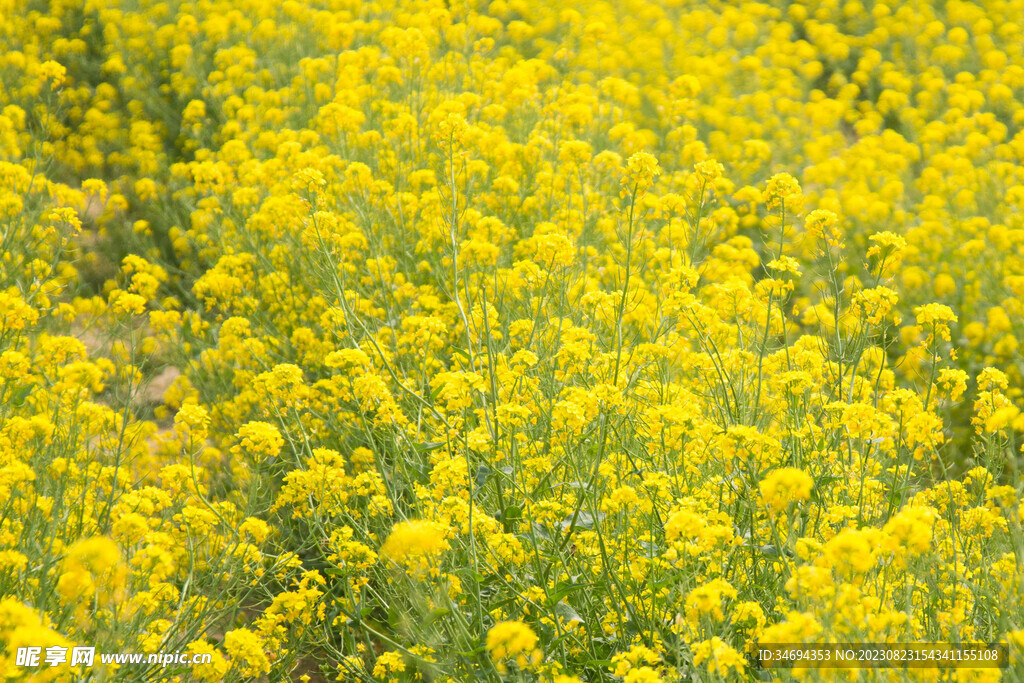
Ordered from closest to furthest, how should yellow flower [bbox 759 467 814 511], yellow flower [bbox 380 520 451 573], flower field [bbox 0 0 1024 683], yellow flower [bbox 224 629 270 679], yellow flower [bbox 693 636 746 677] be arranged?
yellow flower [bbox 693 636 746 677], yellow flower [bbox 759 467 814 511], yellow flower [bbox 380 520 451 573], flower field [bbox 0 0 1024 683], yellow flower [bbox 224 629 270 679]

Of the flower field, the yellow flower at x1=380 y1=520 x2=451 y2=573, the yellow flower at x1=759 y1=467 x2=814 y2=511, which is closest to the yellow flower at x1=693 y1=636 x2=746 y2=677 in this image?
the flower field

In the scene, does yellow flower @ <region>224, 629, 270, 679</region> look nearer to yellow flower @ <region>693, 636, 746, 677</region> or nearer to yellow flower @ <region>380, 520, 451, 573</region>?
yellow flower @ <region>380, 520, 451, 573</region>

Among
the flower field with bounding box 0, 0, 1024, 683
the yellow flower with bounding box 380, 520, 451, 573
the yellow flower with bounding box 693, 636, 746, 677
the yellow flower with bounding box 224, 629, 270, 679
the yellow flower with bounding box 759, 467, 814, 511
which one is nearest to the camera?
the yellow flower with bounding box 693, 636, 746, 677

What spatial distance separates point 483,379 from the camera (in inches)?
127

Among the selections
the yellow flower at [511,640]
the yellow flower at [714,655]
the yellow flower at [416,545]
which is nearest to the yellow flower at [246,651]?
the yellow flower at [416,545]

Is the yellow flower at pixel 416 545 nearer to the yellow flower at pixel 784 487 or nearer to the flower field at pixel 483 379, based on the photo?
the flower field at pixel 483 379

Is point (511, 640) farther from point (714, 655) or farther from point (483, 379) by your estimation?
point (483, 379)

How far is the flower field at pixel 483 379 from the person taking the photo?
2.61 metres

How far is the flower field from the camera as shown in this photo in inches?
103

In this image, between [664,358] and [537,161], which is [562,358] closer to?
[664,358]

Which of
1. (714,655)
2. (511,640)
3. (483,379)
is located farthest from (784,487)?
(483,379)

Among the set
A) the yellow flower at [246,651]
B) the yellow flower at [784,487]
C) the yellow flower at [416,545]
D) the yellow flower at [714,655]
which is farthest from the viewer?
the yellow flower at [246,651]

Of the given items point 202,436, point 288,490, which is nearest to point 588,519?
point 288,490

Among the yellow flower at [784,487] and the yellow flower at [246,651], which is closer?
the yellow flower at [784,487]
